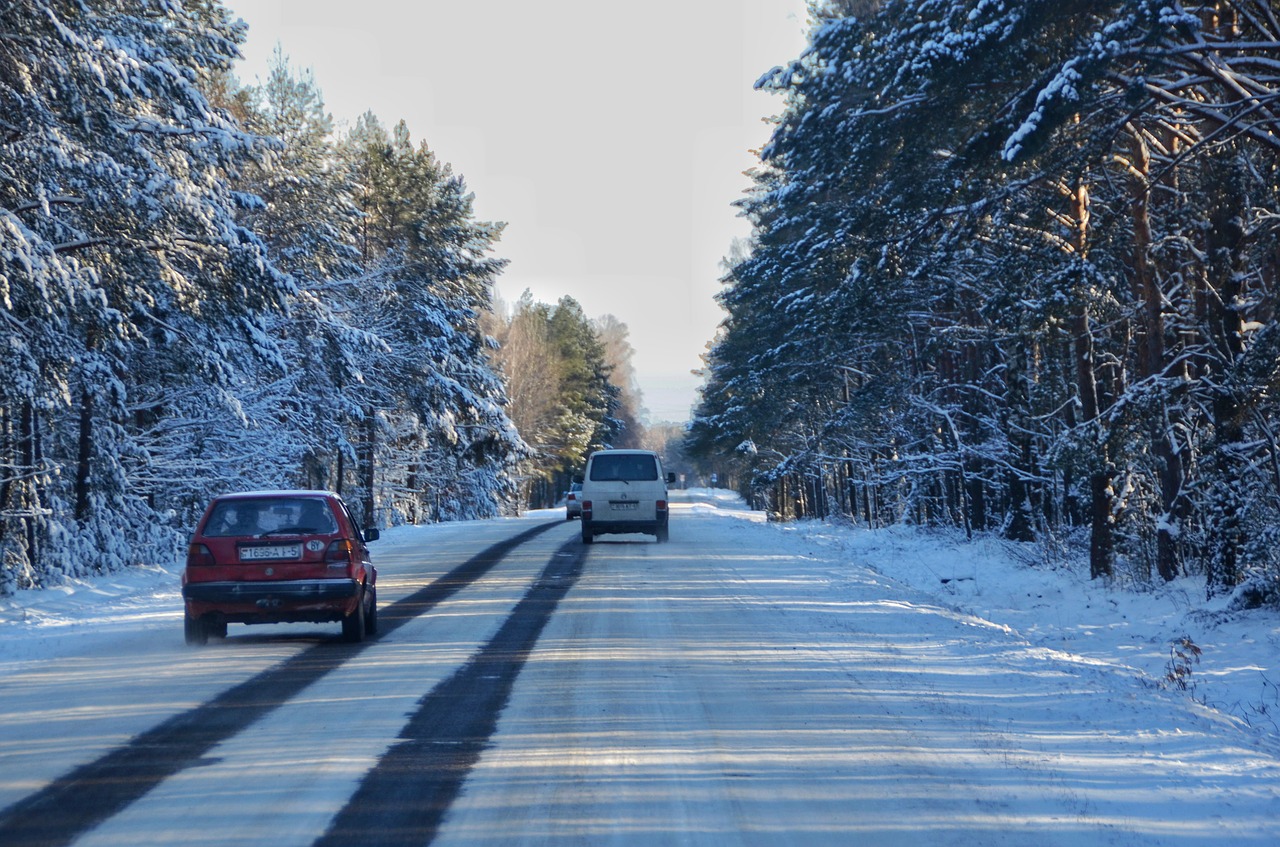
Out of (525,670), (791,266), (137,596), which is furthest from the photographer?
(791,266)

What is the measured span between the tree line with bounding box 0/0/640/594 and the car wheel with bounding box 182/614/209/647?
4.48 m

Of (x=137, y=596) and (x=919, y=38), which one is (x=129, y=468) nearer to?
(x=137, y=596)

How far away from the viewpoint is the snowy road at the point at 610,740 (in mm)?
5766

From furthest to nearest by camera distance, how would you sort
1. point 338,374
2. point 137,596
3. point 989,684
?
point 338,374
point 137,596
point 989,684

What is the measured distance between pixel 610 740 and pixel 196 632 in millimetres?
6432

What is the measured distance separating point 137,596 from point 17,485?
2902 millimetres

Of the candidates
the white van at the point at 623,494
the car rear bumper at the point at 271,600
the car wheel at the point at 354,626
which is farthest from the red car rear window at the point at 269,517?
the white van at the point at 623,494

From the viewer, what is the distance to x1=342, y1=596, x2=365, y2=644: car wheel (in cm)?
1218

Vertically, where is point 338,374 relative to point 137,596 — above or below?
above

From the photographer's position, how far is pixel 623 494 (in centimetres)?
2719

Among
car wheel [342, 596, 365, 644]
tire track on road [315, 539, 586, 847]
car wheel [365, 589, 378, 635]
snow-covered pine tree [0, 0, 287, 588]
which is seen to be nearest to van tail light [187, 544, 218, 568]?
car wheel [342, 596, 365, 644]

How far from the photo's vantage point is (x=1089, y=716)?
8367 mm

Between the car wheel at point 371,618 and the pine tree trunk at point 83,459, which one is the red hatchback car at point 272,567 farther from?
the pine tree trunk at point 83,459

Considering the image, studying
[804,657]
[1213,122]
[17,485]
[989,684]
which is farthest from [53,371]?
[1213,122]
